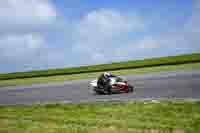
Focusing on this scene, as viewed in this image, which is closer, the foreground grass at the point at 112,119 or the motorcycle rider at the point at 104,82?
the foreground grass at the point at 112,119

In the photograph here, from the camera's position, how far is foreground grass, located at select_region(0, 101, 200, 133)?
1378 cm

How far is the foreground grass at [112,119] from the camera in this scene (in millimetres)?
13781

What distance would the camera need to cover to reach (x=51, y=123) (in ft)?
Answer: 53.9

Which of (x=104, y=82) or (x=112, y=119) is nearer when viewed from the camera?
(x=112, y=119)

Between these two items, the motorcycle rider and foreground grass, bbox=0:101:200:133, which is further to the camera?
the motorcycle rider

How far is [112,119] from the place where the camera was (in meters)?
16.1

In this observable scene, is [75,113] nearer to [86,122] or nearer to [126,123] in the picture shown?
[86,122]

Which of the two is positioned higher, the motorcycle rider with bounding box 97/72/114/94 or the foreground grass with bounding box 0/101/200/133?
the motorcycle rider with bounding box 97/72/114/94

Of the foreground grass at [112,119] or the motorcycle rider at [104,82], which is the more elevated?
the motorcycle rider at [104,82]

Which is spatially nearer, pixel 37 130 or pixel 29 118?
pixel 37 130

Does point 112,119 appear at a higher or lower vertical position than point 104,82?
lower

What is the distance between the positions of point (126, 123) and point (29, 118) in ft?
22.1

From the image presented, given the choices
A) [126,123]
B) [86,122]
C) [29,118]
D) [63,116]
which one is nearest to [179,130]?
[126,123]

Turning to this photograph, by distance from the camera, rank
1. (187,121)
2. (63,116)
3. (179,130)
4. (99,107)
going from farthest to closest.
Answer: (99,107)
(63,116)
(187,121)
(179,130)
